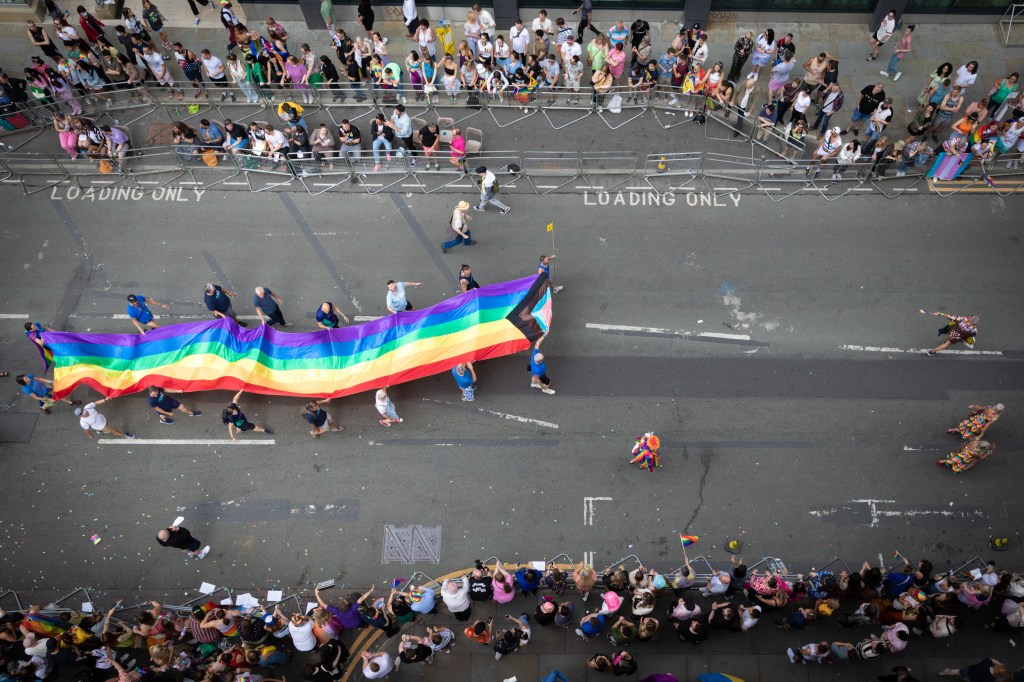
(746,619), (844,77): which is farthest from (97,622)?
(844,77)

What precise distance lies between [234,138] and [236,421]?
8.35 m

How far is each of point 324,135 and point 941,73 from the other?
15.9m

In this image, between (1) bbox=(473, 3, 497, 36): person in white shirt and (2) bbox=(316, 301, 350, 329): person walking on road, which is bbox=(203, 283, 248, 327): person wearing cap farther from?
(1) bbox=(473, 3, 497, 36): person in white shirt

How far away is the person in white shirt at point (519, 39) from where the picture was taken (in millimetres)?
20891

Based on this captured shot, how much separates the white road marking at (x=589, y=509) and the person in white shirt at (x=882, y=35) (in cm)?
1568

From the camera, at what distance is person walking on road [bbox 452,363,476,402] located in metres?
15.8

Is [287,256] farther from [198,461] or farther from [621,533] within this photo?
[621,533]

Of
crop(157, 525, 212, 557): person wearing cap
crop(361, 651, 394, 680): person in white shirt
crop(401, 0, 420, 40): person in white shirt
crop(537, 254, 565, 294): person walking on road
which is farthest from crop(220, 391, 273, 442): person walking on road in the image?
crop(401, 0, 420, 40): person in white shirt

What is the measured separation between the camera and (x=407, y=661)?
12688 millimetres

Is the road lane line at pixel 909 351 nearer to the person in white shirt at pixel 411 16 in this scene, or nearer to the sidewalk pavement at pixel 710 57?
the sidewalk pavement at pixel 710 57

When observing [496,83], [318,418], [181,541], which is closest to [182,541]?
[181,541]

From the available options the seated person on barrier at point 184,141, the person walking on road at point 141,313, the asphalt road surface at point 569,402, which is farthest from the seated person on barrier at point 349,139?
the person walking on road at point 141,313

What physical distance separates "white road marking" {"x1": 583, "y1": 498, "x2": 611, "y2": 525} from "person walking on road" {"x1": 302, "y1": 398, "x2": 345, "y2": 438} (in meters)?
5.41

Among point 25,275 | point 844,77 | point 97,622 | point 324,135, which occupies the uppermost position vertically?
point 844,77
